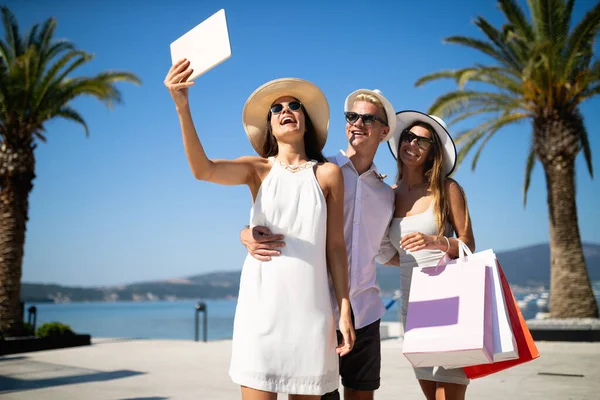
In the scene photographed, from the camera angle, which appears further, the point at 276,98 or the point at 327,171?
the point at 276,98

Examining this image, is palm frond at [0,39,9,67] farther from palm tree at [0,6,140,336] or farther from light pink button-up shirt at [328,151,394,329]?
light pink button-up shirt at [328,151,394,329]

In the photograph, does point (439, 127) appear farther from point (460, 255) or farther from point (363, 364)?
point (363, 364)

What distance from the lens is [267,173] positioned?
8.73 ft

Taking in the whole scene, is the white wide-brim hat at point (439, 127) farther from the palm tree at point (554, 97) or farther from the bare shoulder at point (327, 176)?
the palm tree at point (554, 97)

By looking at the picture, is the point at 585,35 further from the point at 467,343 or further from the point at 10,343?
the point at 10,343

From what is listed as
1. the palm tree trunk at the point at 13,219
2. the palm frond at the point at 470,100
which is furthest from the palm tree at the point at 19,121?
the palm frond at the point at 470,100

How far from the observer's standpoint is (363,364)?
9.57ft

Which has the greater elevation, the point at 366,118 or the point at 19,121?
the point at 19,121

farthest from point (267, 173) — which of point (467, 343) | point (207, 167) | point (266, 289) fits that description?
point (467, 343)

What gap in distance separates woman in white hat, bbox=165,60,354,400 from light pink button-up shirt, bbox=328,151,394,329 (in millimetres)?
435

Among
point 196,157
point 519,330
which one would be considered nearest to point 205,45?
point 196,157

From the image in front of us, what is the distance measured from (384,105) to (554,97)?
1352cm

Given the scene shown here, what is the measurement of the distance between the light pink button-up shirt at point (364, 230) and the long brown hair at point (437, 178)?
0.90 feet

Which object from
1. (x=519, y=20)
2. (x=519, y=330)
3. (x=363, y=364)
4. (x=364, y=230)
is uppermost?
(x=519, y=20)
